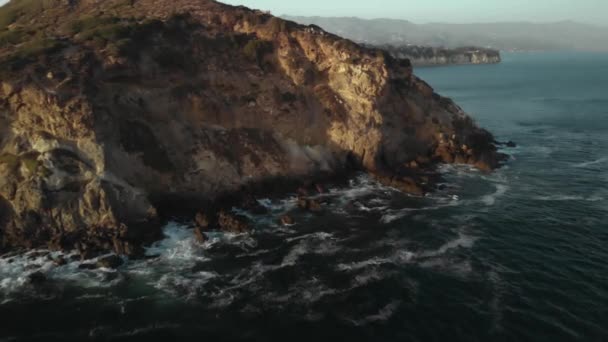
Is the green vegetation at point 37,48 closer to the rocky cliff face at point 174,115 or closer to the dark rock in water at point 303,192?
the rocky cliff face at point 174,115

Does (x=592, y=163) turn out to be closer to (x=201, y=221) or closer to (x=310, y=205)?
(x=310, y=205)

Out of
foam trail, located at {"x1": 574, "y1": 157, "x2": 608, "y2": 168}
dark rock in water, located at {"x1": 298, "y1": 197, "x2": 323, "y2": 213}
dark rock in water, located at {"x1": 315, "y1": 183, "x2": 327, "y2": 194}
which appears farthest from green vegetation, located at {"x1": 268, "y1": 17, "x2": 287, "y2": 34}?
foam trail, located at {"x1": 574, "y1": 157, "x2": 608, "y2": 168}

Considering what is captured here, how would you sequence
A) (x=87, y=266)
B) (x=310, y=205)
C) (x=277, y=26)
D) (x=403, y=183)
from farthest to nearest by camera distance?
(x=277, y=26) < (x=403, y=183) < (x=310, y=205) < (x=87, y=266)

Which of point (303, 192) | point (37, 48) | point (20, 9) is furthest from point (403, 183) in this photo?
point (20, 9)

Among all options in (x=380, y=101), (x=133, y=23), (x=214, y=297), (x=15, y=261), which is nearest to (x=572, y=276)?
(x=214, y=297)

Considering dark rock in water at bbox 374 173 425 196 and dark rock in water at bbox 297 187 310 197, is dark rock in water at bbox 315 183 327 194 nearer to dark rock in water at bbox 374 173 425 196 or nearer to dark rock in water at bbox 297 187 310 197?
dark rock in water at bbox 297 187 310 197

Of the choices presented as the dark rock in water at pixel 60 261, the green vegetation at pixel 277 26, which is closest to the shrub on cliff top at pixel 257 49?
the green vegetation at pixel 277 26

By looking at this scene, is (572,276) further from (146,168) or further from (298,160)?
(146,168)
